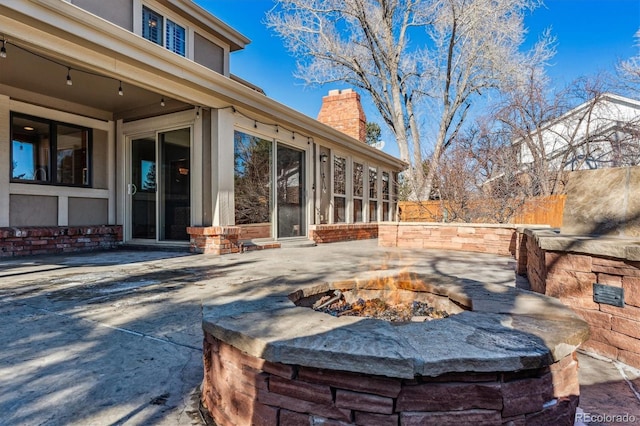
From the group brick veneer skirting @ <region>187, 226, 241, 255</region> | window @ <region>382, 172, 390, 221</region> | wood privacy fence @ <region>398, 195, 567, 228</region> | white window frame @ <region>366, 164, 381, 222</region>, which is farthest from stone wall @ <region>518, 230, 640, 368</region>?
window @ <region>382, 172, 390, 221</region>

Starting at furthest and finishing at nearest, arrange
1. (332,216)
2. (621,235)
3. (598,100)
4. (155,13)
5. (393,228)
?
(598,100), (332,216), (393,228), (155,13), (621,235)

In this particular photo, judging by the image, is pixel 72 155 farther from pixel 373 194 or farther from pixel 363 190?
pixel 373 194

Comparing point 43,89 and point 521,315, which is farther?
point 43,89

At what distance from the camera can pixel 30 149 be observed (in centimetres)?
558

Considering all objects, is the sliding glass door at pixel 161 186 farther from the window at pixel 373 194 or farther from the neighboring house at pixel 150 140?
the window at pixel 373 194

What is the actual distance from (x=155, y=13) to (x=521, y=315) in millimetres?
6982

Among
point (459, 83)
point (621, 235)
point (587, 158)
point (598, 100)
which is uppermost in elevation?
point (459, 83)

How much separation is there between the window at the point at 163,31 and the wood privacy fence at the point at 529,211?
5834mm

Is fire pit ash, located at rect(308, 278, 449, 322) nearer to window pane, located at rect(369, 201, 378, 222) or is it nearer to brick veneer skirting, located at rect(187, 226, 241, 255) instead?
brick veneer skirting, located at rect(187, 226, 241, 255)

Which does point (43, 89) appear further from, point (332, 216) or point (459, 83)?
point (459, 83)

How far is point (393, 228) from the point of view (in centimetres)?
675

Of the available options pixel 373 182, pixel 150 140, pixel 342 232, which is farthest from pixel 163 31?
Answer: pixel 373 182

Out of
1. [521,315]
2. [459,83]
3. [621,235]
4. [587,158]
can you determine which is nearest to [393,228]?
[621,235]

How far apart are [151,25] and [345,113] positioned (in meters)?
6.95
